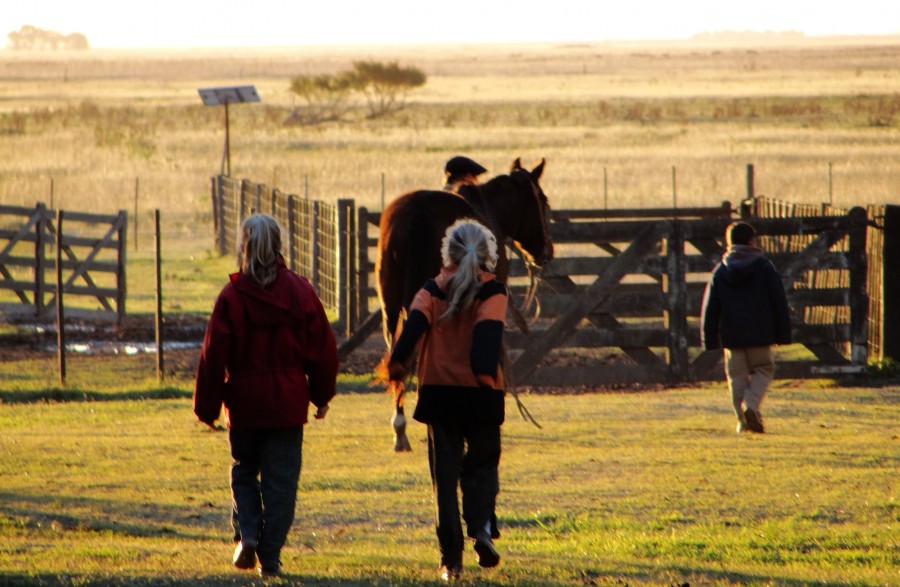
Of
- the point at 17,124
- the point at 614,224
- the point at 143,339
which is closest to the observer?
the point at 614,224

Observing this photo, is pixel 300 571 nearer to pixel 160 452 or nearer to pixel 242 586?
pixel 242 586

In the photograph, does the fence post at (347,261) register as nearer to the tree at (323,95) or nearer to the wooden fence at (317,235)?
the wooden fence at (317,235)

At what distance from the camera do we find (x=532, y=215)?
36.6 feet

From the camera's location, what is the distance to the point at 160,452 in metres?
10.9

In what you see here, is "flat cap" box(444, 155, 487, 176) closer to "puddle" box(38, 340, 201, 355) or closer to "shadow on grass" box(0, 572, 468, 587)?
"shadow on grass" box(0, 572, 468, 587)

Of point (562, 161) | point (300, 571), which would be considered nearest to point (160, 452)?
point (300, 571)

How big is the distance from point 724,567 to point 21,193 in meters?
32.3

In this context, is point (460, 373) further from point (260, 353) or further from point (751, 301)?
point (751, 301)

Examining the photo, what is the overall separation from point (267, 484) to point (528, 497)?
115 inches

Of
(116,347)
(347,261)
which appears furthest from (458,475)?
(116,347)

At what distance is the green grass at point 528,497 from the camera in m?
7.00

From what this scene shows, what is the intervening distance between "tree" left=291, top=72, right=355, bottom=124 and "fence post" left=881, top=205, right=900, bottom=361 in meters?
55.5

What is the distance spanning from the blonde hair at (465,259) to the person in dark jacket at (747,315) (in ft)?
16.5

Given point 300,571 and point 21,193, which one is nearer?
point 300,571
